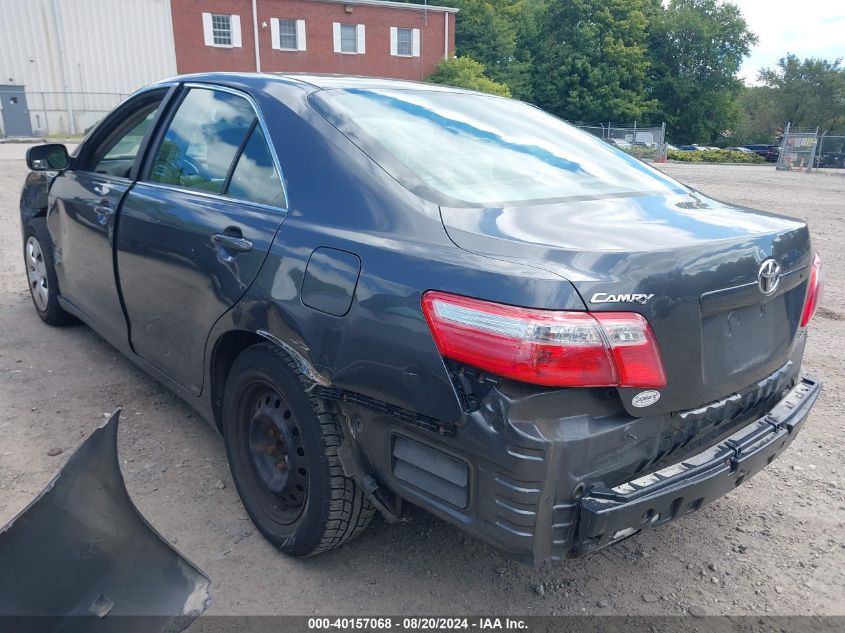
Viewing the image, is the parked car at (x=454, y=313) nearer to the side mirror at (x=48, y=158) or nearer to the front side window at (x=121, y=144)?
the front side window at (x=121, y=144)

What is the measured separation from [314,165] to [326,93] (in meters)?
0.43

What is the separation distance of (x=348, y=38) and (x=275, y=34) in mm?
4137

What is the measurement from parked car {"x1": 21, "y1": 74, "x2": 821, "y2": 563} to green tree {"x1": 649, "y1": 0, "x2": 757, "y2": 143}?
5303 cm

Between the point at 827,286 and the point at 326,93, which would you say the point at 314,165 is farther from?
the point at 827,286

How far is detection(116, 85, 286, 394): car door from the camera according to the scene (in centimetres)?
255

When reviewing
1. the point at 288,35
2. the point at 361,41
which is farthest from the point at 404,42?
the point at 288,35

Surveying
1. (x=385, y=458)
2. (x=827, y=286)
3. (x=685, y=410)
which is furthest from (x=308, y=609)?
(x=827, y=286)

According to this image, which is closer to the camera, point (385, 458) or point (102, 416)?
point (385, 458)

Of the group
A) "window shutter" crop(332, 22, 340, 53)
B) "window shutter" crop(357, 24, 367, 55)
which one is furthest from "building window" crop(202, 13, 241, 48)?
"window shutter" crop(357, 24, 367, 55)

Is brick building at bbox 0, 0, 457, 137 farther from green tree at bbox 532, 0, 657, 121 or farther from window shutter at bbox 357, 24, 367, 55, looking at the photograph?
green tree at bbox 532, 0, 657, 121

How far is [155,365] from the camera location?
3.33 metres

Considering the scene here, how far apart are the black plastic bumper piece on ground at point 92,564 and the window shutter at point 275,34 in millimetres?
37154

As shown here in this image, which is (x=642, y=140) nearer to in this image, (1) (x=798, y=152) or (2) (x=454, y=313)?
(1) (x=798, y=152)

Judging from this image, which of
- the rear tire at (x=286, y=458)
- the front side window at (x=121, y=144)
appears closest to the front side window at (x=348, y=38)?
the front side window at (x=121, y=144)
